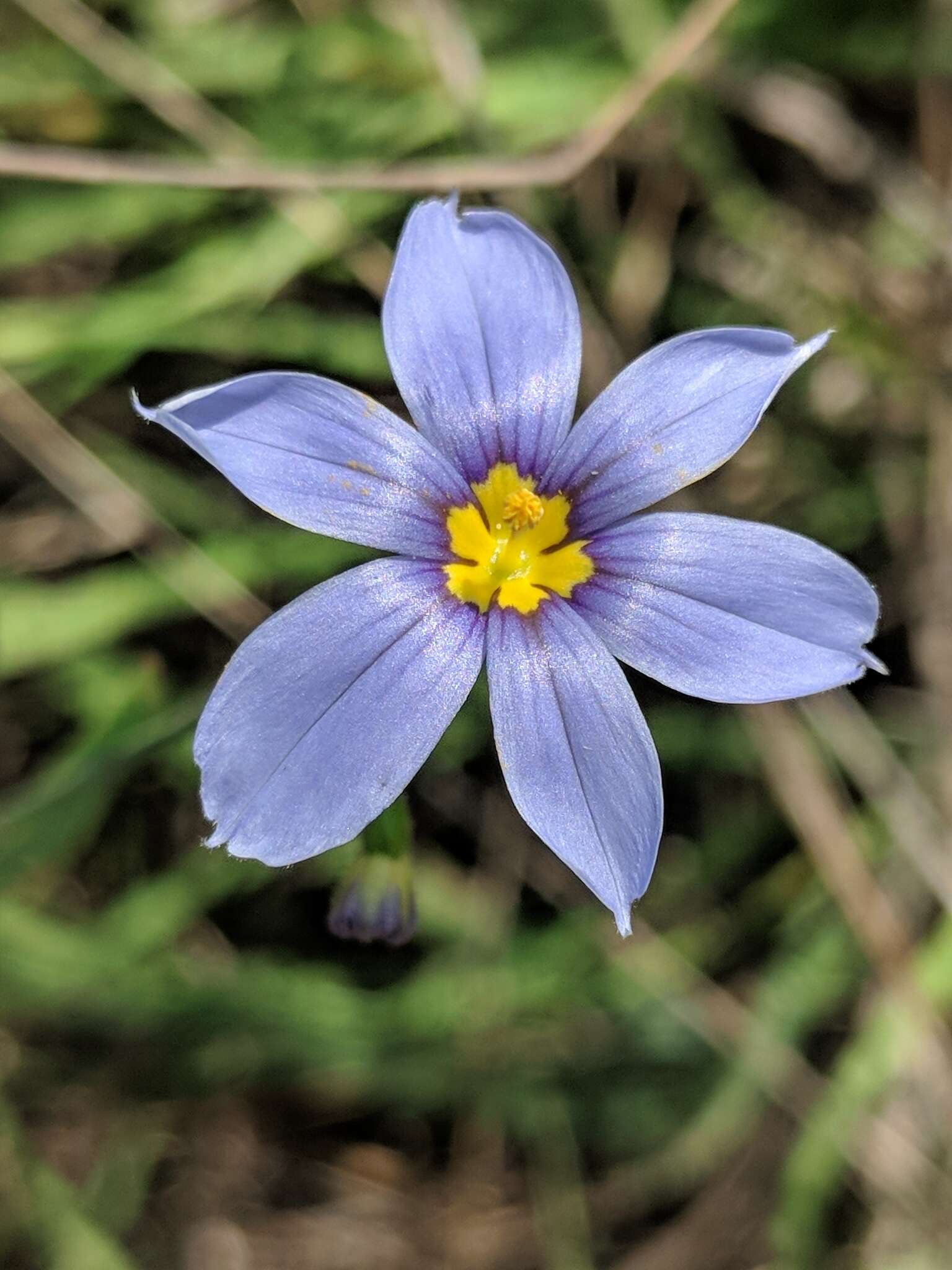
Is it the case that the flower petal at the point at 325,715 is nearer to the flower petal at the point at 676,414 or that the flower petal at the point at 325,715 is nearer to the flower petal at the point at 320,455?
the flower petal at the point at 320,455

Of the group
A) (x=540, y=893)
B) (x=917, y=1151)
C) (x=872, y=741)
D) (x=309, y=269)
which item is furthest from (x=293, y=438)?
(x=917, y=1151)

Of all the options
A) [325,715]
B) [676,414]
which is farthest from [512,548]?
[325,715]

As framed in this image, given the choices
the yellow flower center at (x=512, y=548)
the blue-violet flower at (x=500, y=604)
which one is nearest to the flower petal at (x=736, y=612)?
the blue-violet flower at (x=500, y=604)

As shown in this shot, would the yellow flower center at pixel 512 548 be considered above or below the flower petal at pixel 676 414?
below

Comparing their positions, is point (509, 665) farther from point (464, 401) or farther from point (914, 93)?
point (914, 93)

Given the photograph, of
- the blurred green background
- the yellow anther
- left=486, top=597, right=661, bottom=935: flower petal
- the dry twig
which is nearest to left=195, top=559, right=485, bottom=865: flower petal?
left=486, top=597, right=661, bottom=935: flower petal

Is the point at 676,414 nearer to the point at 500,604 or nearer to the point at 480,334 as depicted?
the point at 480,334
